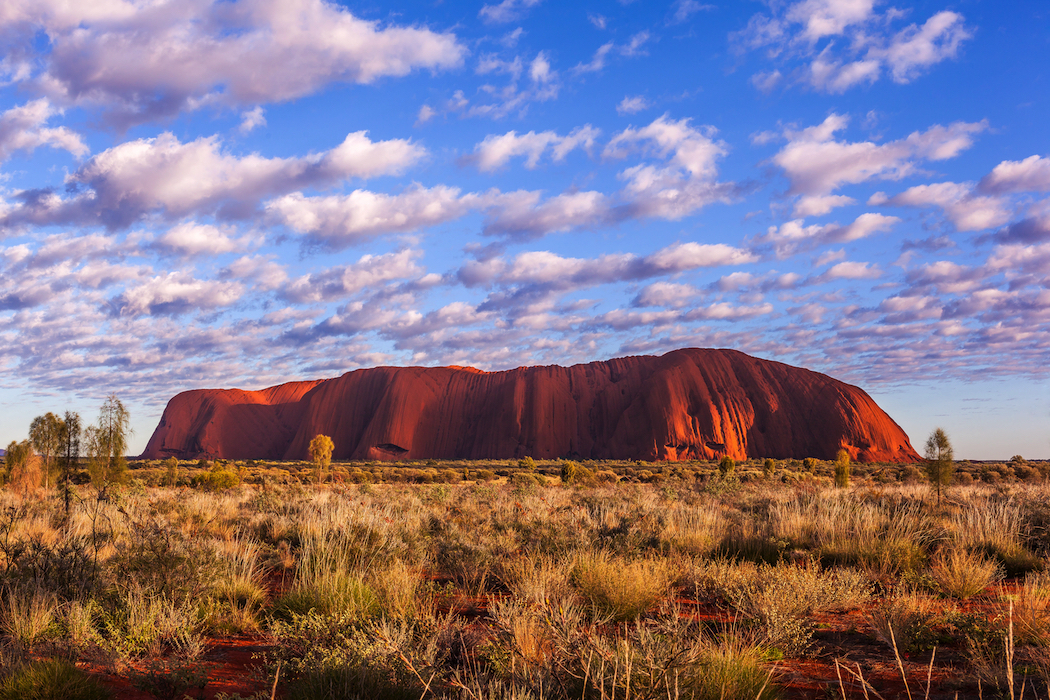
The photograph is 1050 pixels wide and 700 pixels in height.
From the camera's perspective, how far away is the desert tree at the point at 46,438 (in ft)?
63.5

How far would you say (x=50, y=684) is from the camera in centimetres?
362

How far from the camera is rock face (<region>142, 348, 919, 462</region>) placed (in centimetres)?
6844

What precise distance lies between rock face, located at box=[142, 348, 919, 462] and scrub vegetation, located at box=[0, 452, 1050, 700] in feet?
195

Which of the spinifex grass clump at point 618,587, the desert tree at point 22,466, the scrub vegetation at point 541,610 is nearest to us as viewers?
the scrub vegetation at point 541,610

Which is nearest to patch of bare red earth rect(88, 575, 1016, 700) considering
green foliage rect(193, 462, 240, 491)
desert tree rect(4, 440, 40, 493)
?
desert tree rect(4, 440, 40, 493)

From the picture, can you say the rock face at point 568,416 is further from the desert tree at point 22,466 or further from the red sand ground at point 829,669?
the red sand ground at point 829,669

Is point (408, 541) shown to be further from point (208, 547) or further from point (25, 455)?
point (25, 455)

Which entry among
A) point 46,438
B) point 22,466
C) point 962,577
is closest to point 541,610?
point 962,577

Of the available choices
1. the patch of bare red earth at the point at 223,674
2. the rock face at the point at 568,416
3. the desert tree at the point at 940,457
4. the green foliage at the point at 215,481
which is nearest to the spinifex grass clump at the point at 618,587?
the patch of bare red earth at the point at 223,674

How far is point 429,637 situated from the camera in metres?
4.15

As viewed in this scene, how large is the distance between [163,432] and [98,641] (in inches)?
4142

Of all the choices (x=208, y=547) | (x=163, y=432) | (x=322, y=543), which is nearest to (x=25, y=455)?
(x=208, y=547)

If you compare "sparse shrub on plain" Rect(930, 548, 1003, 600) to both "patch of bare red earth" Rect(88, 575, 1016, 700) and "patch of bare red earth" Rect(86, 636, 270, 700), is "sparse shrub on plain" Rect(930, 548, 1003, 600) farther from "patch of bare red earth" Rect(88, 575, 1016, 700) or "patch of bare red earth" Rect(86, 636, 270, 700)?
"patch of bare red earth" Rect(86, 636, 270, 700)

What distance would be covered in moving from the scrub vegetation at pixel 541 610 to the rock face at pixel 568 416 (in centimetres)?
5941
